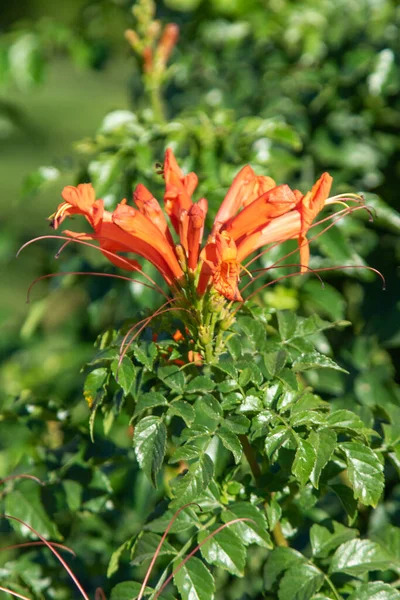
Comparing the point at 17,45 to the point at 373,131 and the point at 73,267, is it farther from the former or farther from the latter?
the point at 373,131

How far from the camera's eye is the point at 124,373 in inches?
48.4

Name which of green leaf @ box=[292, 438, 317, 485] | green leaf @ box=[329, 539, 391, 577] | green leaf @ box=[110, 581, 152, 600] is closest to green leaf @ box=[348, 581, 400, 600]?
green leaf @ box=[329, 539, 391, 577]

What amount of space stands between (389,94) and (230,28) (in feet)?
3.03

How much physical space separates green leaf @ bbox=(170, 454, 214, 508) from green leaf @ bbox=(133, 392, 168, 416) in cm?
12

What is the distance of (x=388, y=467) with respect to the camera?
193 centimetres

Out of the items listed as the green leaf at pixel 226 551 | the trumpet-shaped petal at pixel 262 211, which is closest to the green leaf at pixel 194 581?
the green leaf at pixel 226 551

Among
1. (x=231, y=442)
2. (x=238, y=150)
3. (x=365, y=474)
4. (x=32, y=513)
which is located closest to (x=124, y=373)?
(x=231, y=442)

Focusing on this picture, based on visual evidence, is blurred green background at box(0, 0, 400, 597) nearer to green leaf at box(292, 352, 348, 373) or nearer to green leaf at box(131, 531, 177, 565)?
green leaf at box(292, 352, 348, 373)

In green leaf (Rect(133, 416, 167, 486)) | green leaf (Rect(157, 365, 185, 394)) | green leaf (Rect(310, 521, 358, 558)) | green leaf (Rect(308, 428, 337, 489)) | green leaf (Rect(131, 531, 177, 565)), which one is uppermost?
green leaf (Rect(157, 365, 185, 394))

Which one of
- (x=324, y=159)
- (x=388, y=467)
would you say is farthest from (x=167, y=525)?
(x=324, y=159)

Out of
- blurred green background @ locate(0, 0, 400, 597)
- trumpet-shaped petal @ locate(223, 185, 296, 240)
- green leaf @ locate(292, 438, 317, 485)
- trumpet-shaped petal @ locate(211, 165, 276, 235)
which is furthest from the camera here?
blurred green background @ locate(0, 0, 400, 597)

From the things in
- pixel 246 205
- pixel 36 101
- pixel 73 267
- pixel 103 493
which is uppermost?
pixel 246 205

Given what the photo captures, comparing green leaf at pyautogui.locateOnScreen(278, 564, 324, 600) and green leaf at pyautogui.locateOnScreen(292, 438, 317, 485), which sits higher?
green leaf at pyautogui.locateOnScreen(292, 438, 317, 485)

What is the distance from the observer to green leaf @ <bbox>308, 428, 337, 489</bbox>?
45.7 inches
